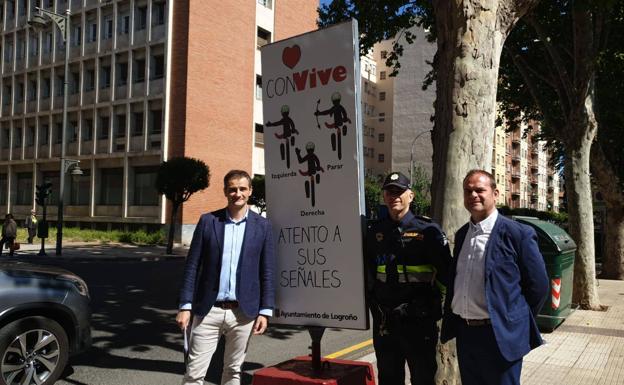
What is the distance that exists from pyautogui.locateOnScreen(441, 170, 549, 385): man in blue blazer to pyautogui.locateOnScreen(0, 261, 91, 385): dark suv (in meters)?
3.67

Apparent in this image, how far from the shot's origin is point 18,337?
485 cm

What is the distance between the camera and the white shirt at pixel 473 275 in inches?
126

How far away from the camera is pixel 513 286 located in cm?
314

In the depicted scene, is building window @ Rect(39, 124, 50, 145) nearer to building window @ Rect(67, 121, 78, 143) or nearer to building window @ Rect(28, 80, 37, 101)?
building window @ Rect(28, 80, 37, 101)

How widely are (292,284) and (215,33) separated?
1303 inches

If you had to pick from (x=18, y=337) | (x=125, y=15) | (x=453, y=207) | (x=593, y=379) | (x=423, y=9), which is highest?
(x=125, y=15)

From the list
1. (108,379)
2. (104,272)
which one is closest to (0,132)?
(104,272)

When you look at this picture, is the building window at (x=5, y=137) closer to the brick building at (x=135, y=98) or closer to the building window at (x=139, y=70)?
the brick building at (x=135, y=98)

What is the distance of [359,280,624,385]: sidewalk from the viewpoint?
19.2 feet

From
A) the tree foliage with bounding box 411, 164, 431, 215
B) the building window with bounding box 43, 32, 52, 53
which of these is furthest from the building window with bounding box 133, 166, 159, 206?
the tree foliage with bounding box 411, 164, 431, 215

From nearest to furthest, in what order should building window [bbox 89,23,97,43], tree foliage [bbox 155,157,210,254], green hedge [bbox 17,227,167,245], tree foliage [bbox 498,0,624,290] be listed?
tree foliage [bbox 498,0,624,290]
tree foliage [bbox 155,157,210,254]
green hedge [bbox 17,227,167,245]
building window [bbox 89,23,97,43]

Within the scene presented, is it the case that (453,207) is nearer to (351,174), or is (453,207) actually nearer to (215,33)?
(351,174)

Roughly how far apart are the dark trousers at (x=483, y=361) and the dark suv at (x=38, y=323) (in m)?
3.70

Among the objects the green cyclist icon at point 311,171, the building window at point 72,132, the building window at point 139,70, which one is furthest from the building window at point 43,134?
the green cyclist icon at point 311,171
